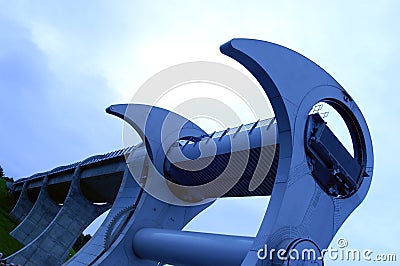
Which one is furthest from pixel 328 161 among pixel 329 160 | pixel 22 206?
pixel 22 206

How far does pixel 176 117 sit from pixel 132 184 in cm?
384

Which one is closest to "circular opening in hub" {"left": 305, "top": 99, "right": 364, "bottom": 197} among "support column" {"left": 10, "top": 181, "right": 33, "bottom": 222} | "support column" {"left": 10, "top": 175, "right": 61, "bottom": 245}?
"support column" {"left": 10, "top": 175, "right": 61, "bottom": 245}

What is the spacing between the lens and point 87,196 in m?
31.6

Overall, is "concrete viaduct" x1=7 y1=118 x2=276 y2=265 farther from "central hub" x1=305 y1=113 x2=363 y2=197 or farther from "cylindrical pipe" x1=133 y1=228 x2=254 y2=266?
"central hub" x1=305 y1=113 x2=363 y2=197

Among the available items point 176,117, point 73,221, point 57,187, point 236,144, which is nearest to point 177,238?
point 236,144

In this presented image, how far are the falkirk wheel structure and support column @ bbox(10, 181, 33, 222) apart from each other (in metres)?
22.7

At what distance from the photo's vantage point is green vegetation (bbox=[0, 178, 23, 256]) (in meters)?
30.2

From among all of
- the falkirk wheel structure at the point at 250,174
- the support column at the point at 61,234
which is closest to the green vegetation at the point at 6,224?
the support column at the point at 61,234

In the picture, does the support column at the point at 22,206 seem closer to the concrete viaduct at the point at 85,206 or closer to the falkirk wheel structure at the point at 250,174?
the concrete viaduct at the point at 85,206

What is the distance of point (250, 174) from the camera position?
571 inches

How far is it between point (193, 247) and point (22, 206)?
118ft

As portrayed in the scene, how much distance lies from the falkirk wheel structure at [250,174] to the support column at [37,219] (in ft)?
49.2

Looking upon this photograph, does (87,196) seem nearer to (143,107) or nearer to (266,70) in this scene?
(143,107)

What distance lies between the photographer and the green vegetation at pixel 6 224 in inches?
1188
